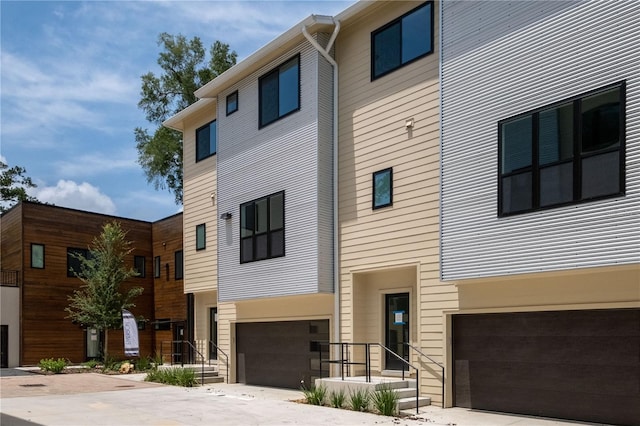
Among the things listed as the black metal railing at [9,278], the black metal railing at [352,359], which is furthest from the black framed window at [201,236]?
the black metal railing at [9,278]

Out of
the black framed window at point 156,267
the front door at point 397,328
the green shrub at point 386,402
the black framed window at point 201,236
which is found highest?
the black framed window at point 201,236

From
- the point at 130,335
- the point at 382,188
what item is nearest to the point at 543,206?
the point at 382,188

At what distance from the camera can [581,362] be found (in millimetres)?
10508

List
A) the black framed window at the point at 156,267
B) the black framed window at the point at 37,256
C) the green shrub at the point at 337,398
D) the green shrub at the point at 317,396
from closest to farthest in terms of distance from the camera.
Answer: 1. the green shrub at the point at 337,398
2. the green shrub at the point at 317,396
3. the black framed window at the point at 37,256
4. the black framed window at the point at 156,267

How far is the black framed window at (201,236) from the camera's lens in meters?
21.1

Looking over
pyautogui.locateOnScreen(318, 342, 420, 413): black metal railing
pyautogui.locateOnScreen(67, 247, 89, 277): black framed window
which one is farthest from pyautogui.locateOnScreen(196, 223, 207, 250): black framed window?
A: pyautogui.locateOnScreen(67, 247, 89, 277): black framed window

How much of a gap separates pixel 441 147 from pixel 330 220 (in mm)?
3792

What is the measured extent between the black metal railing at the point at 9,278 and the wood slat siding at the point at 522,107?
67.8 feet

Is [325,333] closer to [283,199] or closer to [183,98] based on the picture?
[283,199]

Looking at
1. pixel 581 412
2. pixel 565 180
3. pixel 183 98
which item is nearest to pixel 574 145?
pixel 565 180

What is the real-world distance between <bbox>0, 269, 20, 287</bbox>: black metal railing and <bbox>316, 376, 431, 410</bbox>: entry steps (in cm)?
1773

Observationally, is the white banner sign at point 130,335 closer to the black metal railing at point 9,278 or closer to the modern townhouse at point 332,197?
the black metal railing at point 9,278

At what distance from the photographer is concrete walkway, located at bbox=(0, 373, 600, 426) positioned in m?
11.1

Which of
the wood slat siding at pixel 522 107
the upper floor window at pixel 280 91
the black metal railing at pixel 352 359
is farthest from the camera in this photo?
the upper floor window at pixel 280 91
